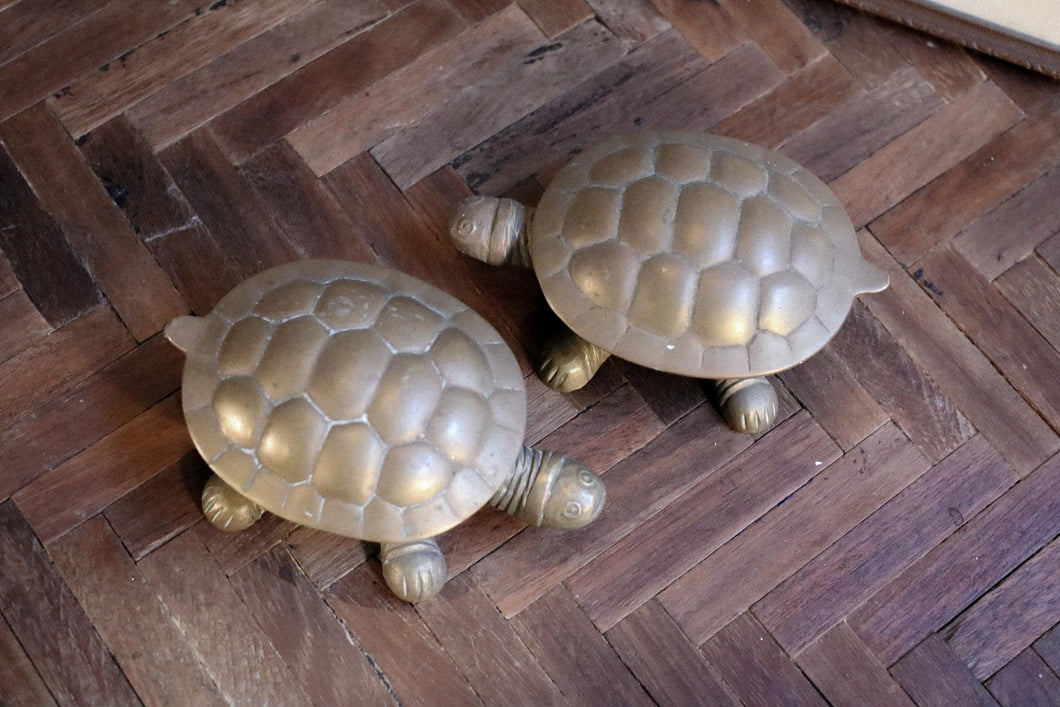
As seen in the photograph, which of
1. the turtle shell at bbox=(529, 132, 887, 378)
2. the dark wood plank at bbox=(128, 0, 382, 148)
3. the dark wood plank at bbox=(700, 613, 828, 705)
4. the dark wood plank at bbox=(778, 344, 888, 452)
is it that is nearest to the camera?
the turtle shell at bbox=(529, 132, 887, 378)

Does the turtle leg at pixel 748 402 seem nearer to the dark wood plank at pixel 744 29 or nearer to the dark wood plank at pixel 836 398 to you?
the dark wood plank at pixel 836 398

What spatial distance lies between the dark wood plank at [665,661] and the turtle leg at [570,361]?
13.3 inches

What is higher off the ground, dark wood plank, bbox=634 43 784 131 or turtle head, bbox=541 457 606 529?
dark wood plank, bbox=634 43 784 131

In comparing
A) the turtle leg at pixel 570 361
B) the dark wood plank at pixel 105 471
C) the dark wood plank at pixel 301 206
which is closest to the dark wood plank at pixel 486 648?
the turtle leg at pixel 570 361

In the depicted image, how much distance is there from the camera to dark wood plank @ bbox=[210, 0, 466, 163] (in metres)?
1.48

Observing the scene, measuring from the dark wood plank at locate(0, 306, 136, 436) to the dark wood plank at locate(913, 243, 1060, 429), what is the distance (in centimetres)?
126

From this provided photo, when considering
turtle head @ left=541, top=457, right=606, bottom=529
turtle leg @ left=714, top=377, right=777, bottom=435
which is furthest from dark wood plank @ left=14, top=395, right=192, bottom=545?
turtle leg @ left=714, top=377, right=777, bottom=435

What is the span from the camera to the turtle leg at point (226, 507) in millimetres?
1214

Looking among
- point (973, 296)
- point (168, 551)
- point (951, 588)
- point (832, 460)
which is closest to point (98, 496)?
point (168, 551)

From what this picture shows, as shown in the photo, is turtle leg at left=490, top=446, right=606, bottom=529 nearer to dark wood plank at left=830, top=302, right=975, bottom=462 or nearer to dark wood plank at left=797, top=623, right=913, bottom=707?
dark wood plank at left=797, top=623, right=913, bottom=707

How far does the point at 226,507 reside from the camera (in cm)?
122

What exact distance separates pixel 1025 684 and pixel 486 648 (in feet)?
2.50

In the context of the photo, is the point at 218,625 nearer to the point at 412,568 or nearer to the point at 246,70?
the point at 412,568

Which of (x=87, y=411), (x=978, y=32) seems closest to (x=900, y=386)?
(x=978, y=32)
